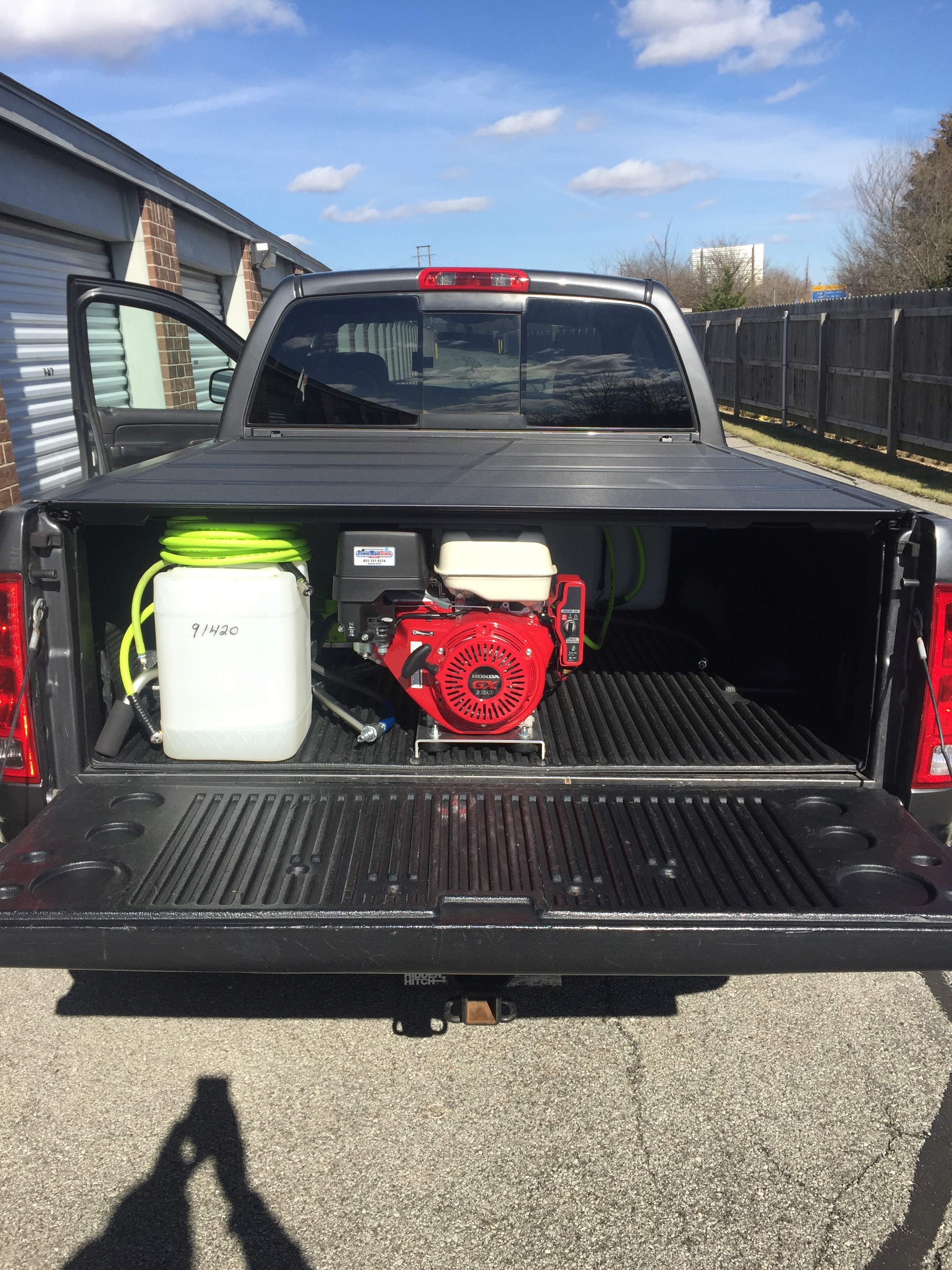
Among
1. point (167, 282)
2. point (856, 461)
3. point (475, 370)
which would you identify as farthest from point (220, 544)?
point (856, 461)

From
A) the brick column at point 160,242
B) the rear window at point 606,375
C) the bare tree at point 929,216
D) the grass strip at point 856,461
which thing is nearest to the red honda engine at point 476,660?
the rear window at point 606,375

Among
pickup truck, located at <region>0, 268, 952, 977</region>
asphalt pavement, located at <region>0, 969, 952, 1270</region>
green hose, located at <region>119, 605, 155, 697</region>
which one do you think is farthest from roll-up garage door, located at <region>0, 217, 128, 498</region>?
asphalt pavement, located at <region>0, 969, 952, 1270</region>

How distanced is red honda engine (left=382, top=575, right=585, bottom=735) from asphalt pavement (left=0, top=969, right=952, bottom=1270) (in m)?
0.74

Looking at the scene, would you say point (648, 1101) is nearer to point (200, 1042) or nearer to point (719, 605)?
point (200, 1042)

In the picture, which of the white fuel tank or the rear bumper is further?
the white fuel tank

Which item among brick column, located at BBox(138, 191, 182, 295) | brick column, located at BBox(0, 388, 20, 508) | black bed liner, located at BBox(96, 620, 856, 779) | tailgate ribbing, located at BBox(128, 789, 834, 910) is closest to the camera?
tailgate ribbing, located at BBox(128, 789, 834, 910)

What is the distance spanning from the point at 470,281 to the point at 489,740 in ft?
6.46

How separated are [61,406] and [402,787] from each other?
8.00 m

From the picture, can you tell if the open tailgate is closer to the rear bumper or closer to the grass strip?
the rear bumper

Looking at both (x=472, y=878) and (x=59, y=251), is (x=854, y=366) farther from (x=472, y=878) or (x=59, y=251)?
(x=472, y=878)

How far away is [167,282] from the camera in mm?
10516

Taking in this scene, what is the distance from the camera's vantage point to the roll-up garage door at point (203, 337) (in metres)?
12.5

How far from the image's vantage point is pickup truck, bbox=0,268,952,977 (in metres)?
2.04

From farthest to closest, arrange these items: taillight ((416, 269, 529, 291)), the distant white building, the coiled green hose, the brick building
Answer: the distant white building, the brick building, taillight ((416, 269, 529, 291)), the coiled green hose
